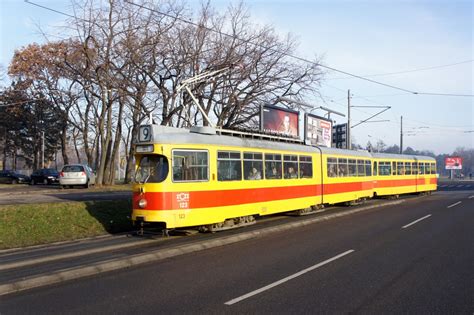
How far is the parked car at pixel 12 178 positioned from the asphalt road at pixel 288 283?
126 feet

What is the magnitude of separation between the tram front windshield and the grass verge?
3.31 m

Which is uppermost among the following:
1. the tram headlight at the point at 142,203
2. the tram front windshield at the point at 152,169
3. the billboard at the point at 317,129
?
the billboard at the point at 317,129

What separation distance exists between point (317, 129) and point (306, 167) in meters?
15.2

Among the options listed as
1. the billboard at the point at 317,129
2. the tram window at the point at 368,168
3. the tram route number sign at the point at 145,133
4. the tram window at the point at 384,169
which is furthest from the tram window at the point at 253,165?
the tram window at the point at 384,169

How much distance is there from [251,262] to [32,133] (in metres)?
54.2

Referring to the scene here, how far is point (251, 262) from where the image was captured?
968 cm

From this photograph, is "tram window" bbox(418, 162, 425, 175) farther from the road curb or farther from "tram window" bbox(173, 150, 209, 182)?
"tram window" bbox(173, 150, 209, 182)

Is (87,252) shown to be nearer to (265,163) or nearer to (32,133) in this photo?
(265,163)

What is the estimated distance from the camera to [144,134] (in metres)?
13.1

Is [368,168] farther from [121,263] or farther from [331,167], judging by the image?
[121,263]

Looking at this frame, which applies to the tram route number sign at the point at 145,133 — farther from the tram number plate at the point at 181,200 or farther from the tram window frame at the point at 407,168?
the tram window frame at the point at 407,168

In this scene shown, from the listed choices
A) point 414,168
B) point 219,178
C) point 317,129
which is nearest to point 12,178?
point 317,129

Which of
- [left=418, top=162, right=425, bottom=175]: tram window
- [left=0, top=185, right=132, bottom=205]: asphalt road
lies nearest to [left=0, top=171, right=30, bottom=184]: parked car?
[left=0, top=185, right=132, bottom=205]: asphalt road

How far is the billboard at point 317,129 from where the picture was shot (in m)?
32.3
